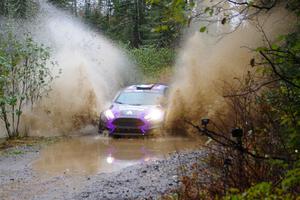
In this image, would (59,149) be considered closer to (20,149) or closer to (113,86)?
(20,149)

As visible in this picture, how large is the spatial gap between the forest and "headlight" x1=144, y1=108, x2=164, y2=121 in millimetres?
553

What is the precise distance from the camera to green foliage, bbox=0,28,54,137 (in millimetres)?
15664

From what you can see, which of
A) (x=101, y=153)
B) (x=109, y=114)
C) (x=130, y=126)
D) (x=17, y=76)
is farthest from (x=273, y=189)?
(x=17, y=76)

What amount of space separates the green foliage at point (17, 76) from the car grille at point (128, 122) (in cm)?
323

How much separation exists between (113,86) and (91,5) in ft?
136

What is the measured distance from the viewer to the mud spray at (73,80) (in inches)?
706

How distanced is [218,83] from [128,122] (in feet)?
11.8

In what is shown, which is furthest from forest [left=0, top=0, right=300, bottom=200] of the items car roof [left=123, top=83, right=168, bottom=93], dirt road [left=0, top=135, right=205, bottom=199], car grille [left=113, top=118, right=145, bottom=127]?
car grille [left=113, top=118, right=145, bottom=127]

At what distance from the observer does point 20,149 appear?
46.0 ft

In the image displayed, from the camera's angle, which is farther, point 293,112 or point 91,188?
point 91,188

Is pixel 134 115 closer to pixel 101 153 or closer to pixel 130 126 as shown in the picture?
pixel 130 126

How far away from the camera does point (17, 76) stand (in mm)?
16688

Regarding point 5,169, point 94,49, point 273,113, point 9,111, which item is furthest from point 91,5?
point 273,113

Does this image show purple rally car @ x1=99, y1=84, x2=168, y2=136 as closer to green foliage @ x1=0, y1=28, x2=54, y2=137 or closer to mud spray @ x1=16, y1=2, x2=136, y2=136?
mud spray @ x1=16, y1=2, x2=136, y2=136
